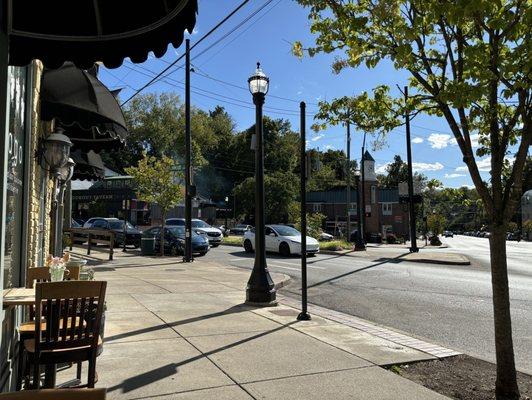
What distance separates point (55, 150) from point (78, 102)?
80 centimetres

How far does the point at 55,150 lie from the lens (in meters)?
6.91

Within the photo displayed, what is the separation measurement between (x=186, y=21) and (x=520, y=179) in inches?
133

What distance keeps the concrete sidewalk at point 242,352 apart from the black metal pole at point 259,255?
383mm

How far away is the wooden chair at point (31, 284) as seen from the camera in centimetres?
446

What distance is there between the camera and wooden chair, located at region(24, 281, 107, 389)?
13.3ft

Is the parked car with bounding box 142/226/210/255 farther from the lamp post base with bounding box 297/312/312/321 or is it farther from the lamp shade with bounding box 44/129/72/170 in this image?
the lamp shade with bounding box 44/129/72/170

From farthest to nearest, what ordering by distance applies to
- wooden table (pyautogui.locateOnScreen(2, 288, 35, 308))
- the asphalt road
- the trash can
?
the trash can → the asphalt road → wooden table (pyautogui.locateOnScreen(2, 288, 35, 308))

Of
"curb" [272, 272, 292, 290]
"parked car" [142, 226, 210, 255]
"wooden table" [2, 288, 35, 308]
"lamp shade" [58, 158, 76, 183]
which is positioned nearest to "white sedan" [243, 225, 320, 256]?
"parked car" [142, 226, 210, 255]

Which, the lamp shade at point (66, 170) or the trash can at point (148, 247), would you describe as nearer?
→ the lamp shade at point (66, 170)

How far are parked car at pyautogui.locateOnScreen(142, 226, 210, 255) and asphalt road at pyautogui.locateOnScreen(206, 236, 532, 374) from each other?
4.26 m

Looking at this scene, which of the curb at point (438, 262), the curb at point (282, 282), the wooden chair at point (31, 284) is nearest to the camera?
the wooden chair at point (31, 284)

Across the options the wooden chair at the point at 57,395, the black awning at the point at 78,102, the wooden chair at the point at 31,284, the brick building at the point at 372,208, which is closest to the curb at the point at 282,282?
the black awning at the point at 78,102

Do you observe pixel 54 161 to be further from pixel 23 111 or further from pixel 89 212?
pixel 89 212

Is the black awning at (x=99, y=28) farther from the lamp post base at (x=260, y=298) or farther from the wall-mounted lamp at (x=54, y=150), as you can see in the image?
the lamp post base at (x=260, y=298)
